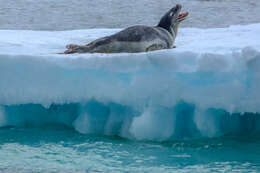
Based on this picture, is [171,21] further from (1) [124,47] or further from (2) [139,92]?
(2) [139,92]

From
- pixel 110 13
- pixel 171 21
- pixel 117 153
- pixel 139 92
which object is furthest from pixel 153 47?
pixel 110 13

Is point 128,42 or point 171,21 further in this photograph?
point 171,21

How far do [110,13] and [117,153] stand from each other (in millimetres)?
9459

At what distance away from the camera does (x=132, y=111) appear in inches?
146

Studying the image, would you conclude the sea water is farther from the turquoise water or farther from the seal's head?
the seal's head

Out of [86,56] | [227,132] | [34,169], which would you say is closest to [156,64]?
[86,56]

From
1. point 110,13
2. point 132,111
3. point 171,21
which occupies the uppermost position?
point 110,13

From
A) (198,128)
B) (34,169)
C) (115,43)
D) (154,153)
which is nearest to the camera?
(34,169)

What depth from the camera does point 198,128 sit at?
12.1ft

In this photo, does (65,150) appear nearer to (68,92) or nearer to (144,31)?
(68,92)

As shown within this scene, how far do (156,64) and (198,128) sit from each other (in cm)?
59

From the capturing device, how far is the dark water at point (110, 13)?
11656 mm

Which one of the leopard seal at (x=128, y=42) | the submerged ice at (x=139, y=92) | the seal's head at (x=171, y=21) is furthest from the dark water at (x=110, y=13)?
the submerged ice at (x=139, y=92)

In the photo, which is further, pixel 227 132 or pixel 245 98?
pixel 227 132
